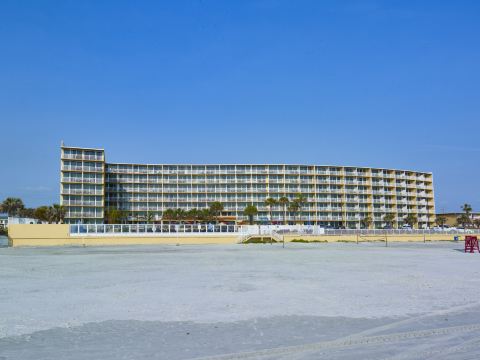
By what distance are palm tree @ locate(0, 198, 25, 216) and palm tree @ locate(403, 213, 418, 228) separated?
4078 inches

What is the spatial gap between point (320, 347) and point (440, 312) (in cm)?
431

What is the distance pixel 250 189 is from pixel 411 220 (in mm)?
42885

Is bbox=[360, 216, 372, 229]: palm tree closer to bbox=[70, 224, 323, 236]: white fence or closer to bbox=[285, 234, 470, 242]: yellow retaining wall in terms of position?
bbox=[285, 234, 470, 242]: yellow retaining wall

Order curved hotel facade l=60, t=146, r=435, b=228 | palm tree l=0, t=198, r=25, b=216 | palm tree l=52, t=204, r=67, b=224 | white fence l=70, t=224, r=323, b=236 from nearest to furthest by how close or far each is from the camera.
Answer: white fence l=70, t=224, r=323, b=236, palm tree l=52, t=204, r=67, b=224, curved hotel facade l=60, t=146, r=435, b=228, palm tree l=0, t=198, r=25, b=216

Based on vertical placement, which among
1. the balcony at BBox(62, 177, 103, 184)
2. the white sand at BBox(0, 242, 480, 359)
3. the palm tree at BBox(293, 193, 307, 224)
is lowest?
the white sand at BBox(0, 242, 480, 359)

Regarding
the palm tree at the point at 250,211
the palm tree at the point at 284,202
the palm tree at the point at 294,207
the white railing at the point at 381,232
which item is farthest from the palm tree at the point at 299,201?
the white railing at the point at 381,232

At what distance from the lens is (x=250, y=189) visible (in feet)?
376

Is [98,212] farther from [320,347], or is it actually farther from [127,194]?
[320,347]

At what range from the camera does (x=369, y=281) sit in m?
16.5

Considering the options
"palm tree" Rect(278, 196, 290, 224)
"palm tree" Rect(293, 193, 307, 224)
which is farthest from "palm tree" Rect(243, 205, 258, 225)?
"palm tree" Rect(293, 193, 307, 224)

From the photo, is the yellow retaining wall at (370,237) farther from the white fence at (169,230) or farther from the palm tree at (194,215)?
the palm tree at (194,215)

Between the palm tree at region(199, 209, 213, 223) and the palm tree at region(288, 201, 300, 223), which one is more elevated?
the palm tree at region(288, 201, 300, 223)

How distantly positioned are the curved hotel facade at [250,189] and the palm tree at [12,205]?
34.8m

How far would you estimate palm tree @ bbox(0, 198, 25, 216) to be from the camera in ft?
411
